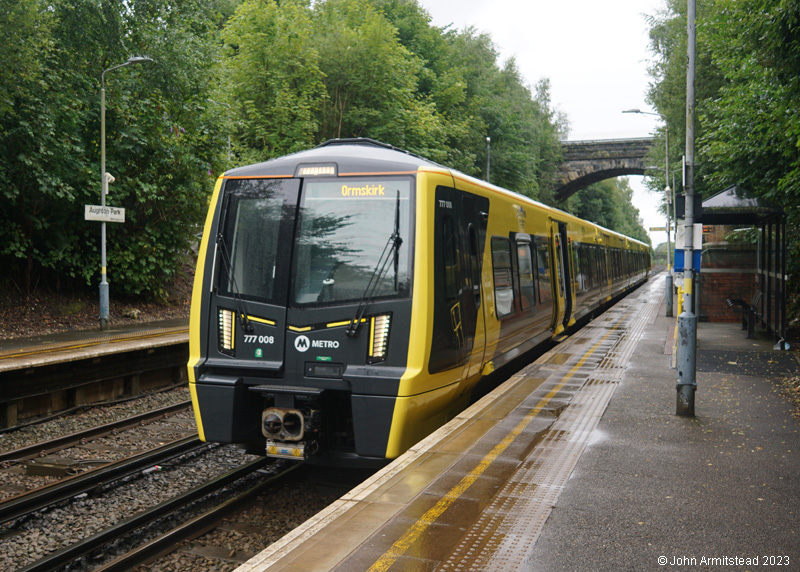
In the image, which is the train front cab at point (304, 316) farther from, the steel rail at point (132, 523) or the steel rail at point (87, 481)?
the steel rail at point (87, 481)

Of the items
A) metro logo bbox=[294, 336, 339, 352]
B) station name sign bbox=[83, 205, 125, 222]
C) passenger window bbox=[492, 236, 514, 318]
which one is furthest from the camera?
station name sign bbox=[83, 205, 125, 222]

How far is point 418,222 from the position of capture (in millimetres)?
6270

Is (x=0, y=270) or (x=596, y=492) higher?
(x=0, y=270)

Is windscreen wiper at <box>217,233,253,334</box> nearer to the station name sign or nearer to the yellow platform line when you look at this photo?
the yellow platform line

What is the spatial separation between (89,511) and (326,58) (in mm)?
22844

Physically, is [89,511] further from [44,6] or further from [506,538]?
[44,6]

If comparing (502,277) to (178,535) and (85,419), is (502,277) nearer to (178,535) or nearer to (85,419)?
(178,535)

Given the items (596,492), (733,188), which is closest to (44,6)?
(733,188)

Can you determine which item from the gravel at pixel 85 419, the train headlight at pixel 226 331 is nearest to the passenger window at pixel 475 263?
the train headlight at pixel 226 331

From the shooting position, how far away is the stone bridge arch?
57.3m

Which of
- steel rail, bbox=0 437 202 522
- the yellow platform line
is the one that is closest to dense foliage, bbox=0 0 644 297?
steel rail, bbox=0 437 202 522

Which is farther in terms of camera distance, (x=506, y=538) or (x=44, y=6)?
(x=44, y=6)

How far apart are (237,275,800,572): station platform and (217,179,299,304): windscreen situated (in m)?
2.07

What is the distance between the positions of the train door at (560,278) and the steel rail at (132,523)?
7.52 m
